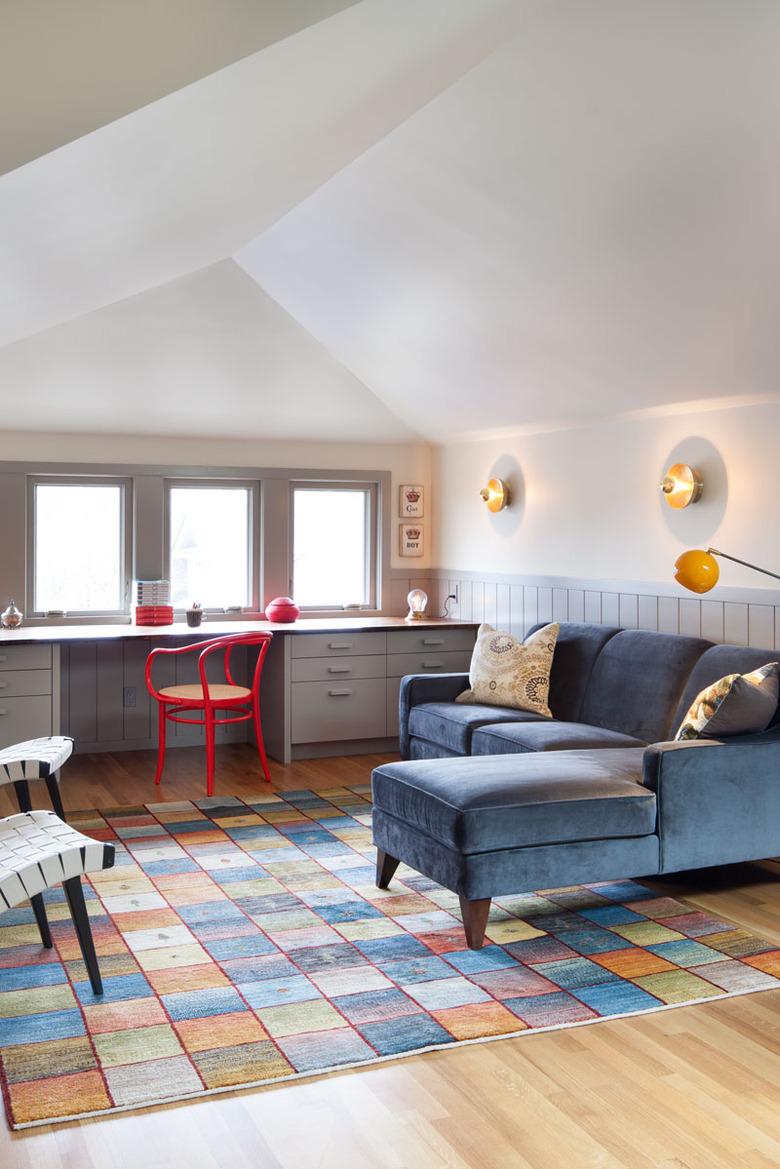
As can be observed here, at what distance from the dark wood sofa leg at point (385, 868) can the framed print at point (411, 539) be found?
11.5ft

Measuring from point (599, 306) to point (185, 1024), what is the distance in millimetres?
3260

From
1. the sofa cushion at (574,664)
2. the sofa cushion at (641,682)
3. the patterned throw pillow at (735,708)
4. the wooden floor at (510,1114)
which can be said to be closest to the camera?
the wooden floor at (510,1114)

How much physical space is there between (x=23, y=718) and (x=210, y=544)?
170 cm

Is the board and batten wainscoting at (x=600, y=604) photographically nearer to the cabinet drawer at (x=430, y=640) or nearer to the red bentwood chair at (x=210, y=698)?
the cabinet drawer at (x=430, y=640)

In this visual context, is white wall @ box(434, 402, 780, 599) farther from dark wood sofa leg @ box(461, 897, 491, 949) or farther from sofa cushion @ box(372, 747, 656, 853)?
dark wood sofa leg @ box(461, 897, 491, 949)

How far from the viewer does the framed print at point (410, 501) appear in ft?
24.9

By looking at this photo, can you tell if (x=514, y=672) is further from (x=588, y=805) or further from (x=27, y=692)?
(x=27, y=692)

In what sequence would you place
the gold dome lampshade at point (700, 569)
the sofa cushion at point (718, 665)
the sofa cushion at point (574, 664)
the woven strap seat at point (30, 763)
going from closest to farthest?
the woven strap seat at point (30, 763) → the gold dome lampshade at point (700, 569) → the sofa cushion at point (718, 665) → the sofa cushion at point (574, 664)

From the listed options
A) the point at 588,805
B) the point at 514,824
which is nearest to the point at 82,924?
the point at 514,824

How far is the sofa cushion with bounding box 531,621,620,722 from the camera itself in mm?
5578

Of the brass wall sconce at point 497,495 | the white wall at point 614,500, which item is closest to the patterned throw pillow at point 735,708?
the white wall at point 614,500

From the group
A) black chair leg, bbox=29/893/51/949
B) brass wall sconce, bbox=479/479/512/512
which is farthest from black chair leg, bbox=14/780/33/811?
brass wall sconce, bbox=479/479/512/512

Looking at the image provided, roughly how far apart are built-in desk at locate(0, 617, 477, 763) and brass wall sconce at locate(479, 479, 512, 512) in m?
0.73

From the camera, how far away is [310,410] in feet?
23.1
